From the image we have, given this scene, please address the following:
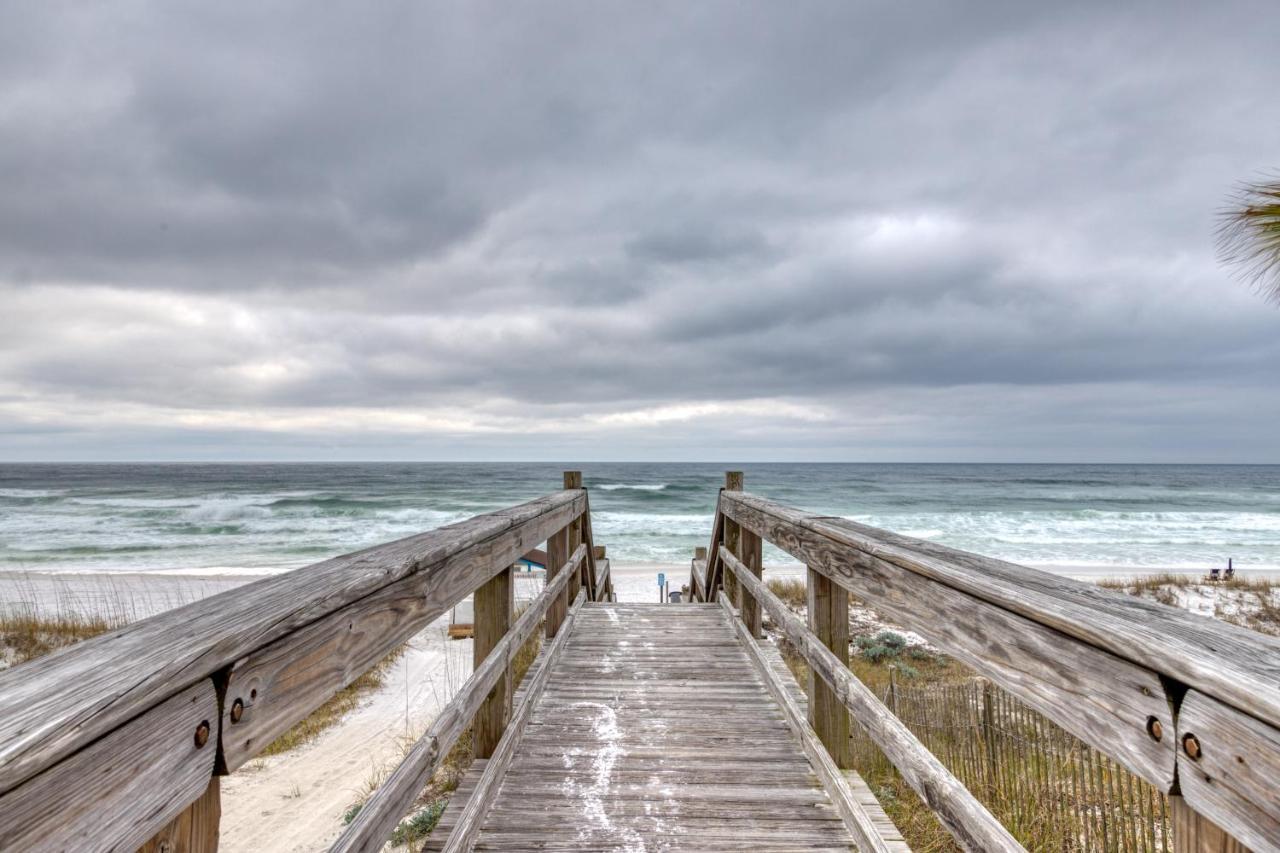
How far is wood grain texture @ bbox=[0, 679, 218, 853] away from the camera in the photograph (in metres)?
0.56

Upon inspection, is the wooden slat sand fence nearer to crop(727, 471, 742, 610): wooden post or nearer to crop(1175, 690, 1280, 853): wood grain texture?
crop(727, 471, 742, 610): wooden post

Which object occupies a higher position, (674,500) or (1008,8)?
(1008,8)

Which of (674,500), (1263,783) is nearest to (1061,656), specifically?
(1263,783)

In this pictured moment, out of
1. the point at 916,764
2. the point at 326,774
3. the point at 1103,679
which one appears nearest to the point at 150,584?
the point at 326,774

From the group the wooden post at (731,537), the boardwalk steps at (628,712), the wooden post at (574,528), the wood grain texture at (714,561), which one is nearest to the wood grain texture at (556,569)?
the boardwalk steps at (628,712)

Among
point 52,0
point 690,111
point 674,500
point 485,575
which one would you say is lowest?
point 674,500

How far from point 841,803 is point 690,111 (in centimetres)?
1768

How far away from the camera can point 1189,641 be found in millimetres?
854

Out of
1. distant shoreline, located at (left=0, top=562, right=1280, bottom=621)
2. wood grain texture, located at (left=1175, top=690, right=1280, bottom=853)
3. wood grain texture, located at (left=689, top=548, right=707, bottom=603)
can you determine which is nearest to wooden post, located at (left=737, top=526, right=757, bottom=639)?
wood grain texture, located at (left=689, top=548, right=707, bottom=603)

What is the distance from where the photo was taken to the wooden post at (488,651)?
246 cm

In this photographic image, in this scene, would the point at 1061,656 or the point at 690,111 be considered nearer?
the point at 1061,656

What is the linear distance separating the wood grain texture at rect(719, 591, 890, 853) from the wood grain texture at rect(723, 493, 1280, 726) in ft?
3.10

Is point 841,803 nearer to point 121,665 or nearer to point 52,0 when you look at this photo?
point 121,665

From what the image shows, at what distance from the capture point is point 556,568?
14.1ft
